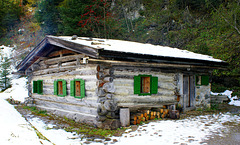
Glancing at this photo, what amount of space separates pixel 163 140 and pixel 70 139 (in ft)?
10.1

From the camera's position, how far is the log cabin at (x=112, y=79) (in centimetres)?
770

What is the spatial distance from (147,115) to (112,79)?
2.40 meters

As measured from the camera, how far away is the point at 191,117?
935 centimetres

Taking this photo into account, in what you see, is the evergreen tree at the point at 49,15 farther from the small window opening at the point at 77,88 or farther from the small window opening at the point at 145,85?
the small window opening at the point at 145,85

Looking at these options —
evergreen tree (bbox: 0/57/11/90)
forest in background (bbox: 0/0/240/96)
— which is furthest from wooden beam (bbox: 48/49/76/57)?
evergreen tree (bbox: 0/57/11/90)

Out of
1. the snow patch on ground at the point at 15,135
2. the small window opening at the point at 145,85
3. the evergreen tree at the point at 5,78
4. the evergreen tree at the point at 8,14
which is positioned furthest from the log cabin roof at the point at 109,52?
the evergreen tree at the point at 8,14

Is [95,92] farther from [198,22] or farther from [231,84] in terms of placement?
[198,22]

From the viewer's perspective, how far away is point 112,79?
7.83 m

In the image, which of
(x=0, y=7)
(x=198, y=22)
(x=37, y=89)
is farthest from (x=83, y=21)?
(x=0, y=7)

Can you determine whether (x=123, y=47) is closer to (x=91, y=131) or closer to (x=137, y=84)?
(x=137, y=84)

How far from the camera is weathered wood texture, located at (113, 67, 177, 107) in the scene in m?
8.16

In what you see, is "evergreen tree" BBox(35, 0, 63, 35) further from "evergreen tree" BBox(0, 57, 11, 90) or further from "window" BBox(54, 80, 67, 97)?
"window" BBox(54, 80, 67, 97)

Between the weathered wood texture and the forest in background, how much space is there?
504 centimetres

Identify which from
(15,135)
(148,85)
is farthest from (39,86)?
(15,135)
